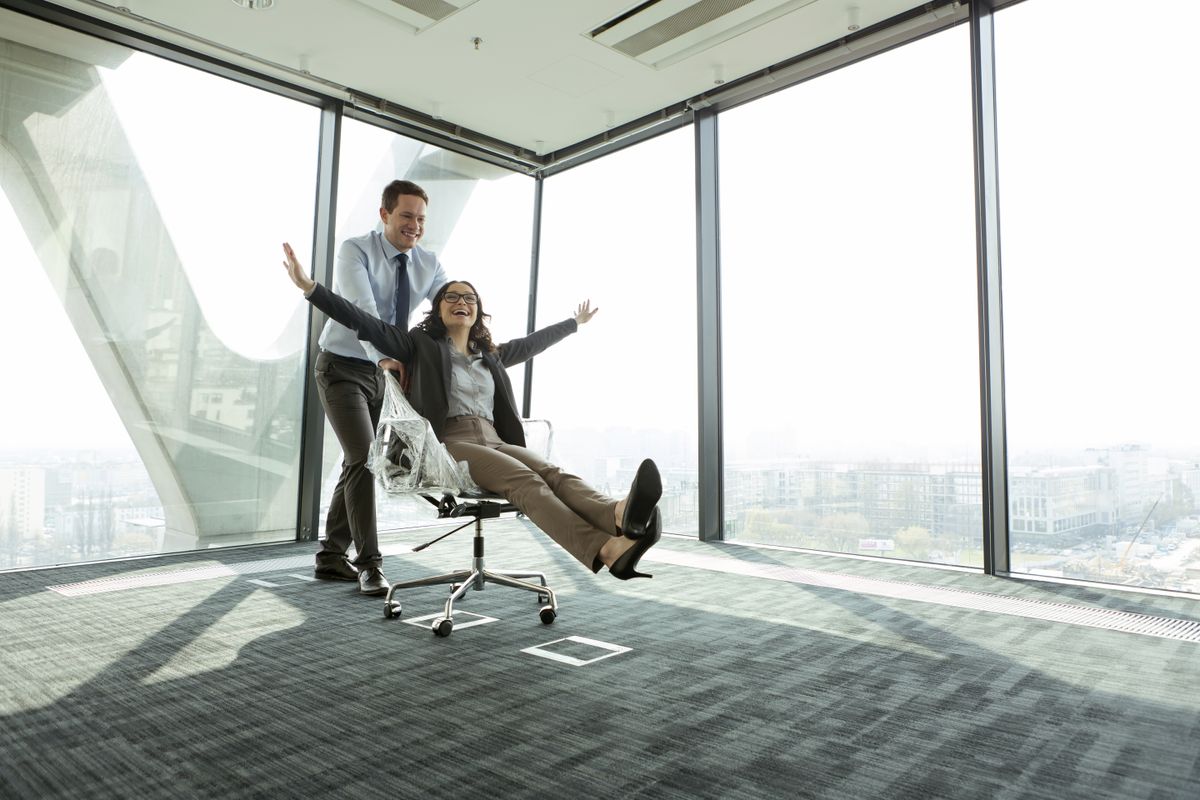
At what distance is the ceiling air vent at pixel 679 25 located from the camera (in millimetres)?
3947

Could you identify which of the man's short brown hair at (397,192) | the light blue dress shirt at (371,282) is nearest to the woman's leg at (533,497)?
the light blue dress shirt at (371,282)

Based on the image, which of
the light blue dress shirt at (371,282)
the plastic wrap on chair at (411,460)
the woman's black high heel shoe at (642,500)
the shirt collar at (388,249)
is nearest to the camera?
the woman's black high heel shoe at (642,500)

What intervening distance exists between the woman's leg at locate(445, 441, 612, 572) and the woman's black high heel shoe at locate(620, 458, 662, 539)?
0.16 metres

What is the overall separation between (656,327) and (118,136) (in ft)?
10.9

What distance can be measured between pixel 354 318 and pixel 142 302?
203cm

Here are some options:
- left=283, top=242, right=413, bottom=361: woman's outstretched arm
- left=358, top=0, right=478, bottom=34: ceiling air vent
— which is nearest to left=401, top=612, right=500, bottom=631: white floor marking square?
left=283, top=242, right=413, bottom=361: woman's outstretched arm

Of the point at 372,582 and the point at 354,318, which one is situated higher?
the point at 354,318

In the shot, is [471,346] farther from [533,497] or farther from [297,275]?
[533,497]

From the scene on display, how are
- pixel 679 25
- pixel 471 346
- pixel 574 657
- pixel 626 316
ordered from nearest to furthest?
1. pixel 574 657
2. pixel 471 346
3. pixel 679 25
4. pixel 626 316

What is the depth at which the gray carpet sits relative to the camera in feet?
4.80

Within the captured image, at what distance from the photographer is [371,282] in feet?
11.8

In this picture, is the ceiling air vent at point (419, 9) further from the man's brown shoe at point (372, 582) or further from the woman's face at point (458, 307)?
the man's brown shoe at point (372, 582)

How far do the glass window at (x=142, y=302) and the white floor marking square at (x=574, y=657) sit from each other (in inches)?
113

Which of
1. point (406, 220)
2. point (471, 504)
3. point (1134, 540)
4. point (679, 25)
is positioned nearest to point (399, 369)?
point (471, 504)
